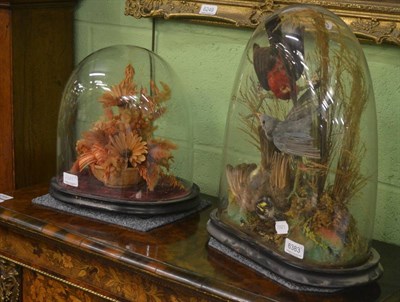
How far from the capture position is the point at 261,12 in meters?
1.89

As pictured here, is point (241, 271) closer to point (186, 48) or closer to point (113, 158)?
point (113, 158)

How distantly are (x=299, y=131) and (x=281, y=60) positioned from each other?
154mm

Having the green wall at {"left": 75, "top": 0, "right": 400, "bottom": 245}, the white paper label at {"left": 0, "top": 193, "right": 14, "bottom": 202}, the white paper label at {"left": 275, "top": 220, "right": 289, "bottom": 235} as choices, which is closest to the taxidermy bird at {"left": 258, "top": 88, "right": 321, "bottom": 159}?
the white paper label at {"left": 275, "top": 220, "right": 289, "bottom": 235}

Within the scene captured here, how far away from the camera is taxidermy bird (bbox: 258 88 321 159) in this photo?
4.78 feet

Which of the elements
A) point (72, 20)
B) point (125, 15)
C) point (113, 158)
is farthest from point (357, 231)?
point (72, 20)

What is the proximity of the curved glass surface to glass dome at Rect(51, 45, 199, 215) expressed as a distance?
0.95 feet

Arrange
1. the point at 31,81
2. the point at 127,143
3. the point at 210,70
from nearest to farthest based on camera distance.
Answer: the point at 127,143, the point at 210,70, the point at 31,81

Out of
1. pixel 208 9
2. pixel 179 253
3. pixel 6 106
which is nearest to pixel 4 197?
pixel 6 106

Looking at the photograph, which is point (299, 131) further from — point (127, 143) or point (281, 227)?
point (127, 143)

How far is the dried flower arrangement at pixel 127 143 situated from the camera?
180 cm

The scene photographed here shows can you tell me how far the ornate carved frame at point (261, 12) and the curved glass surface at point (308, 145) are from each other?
0.19m

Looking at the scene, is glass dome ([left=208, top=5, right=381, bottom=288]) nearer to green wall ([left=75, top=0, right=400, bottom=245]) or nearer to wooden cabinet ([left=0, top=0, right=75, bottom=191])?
green wall ([left=75, top=0, right=400, bottom=245])

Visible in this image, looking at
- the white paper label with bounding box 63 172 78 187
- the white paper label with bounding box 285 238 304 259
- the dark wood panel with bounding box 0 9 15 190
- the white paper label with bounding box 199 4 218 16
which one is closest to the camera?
the white paper label with bounding box 285 238 304 259

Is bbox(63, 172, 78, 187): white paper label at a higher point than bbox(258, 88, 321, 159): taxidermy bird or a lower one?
lower
